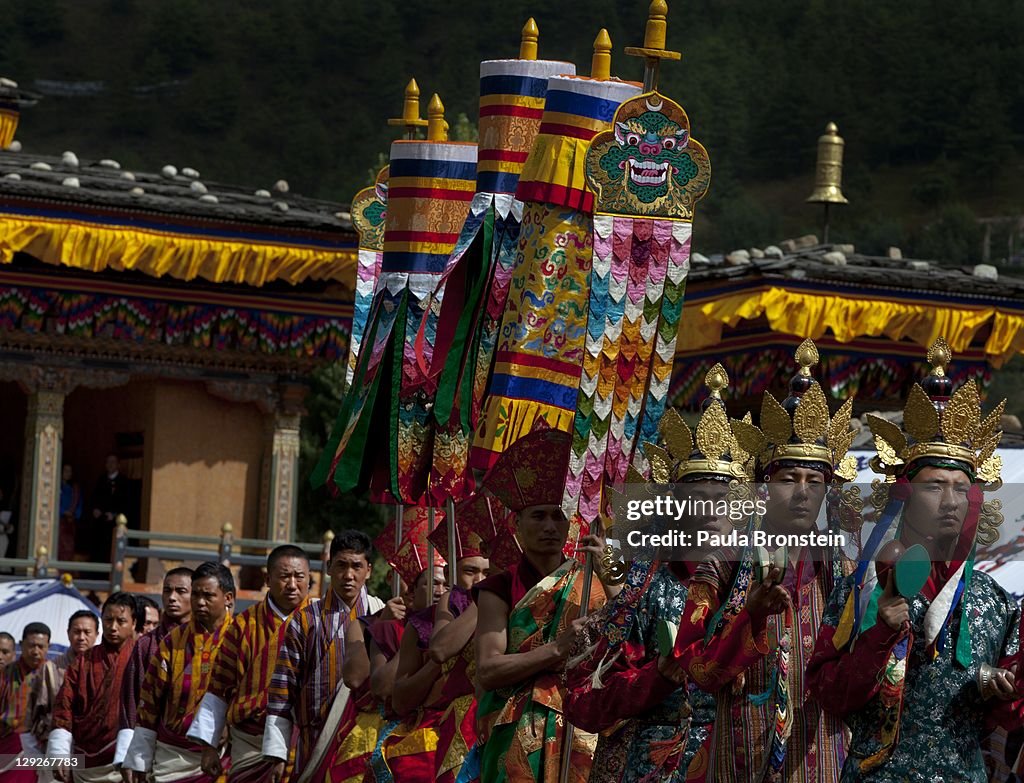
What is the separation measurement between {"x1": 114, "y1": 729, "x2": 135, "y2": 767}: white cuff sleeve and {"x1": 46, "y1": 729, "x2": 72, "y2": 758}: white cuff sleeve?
92cm

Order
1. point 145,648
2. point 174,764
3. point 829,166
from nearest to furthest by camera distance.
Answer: point 174,764 → point 145,648 → point 829,166

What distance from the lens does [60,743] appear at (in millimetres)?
12430

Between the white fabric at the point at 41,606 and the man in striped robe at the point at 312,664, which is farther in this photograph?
the white fabric at the point at 41,606

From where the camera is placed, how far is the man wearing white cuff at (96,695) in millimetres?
12367

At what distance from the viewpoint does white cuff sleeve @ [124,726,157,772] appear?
11164mm

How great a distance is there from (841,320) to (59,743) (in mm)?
6918

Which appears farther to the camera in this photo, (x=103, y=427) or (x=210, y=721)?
(x=103, y=427)

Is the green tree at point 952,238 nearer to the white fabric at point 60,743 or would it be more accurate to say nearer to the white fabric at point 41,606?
the white fabric at point 41,606

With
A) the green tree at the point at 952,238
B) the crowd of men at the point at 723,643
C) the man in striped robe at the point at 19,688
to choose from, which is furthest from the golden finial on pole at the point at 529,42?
the green tree at the point at 952,238

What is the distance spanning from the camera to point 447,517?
8859mm

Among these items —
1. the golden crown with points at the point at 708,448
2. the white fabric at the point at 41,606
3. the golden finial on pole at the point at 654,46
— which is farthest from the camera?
the white fabric at the point at 41,606

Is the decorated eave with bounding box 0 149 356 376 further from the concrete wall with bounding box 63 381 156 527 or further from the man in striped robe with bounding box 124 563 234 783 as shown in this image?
the man in striped robe with bounding box 124 563 234 783

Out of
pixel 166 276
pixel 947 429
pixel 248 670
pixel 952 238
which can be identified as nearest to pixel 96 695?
pixel 248 670

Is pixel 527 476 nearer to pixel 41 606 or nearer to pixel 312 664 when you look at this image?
pixel 312 664
